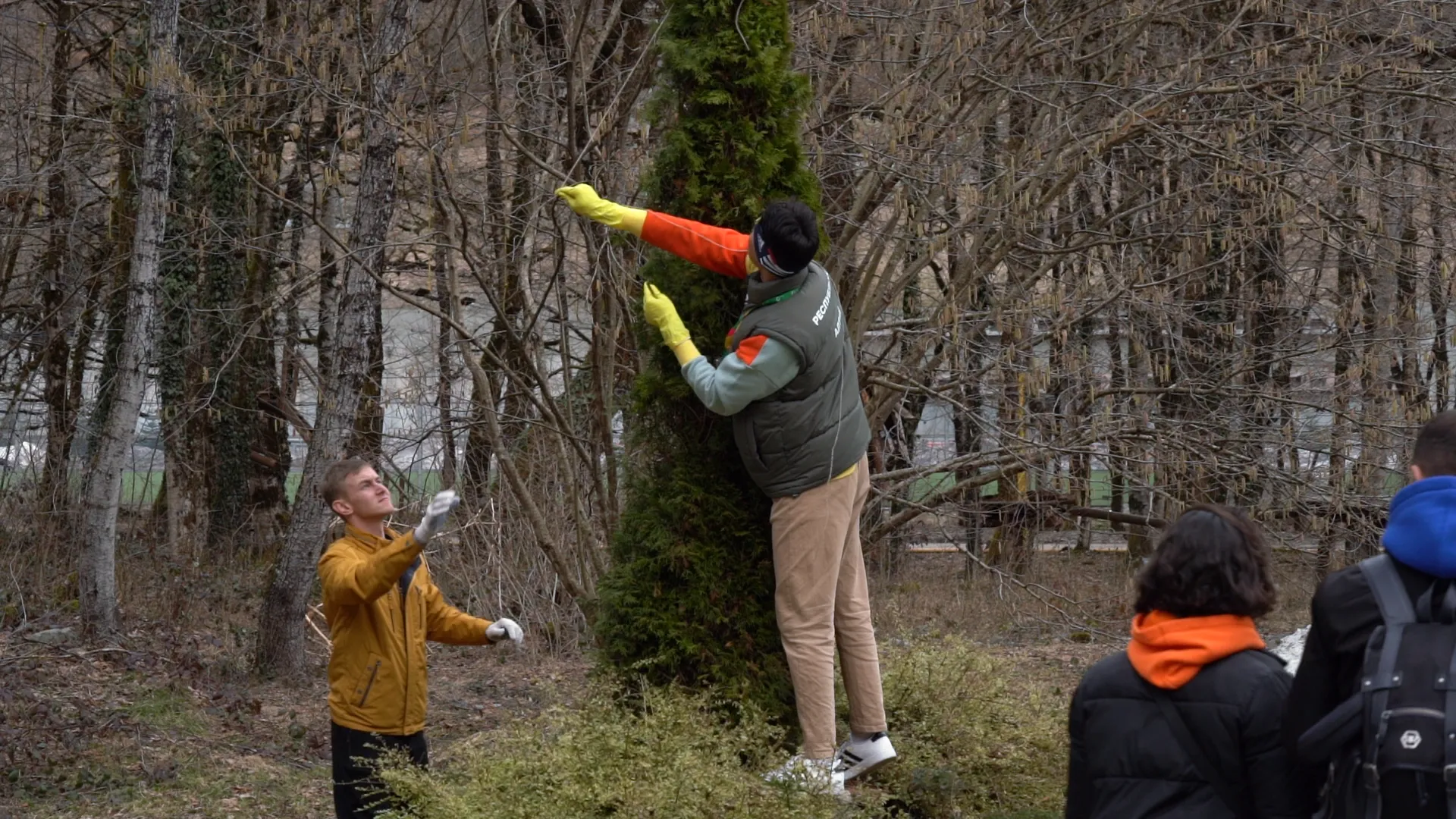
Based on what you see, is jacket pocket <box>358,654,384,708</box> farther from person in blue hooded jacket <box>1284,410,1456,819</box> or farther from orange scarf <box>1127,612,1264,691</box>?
person in blue hooded jacket <box>1284,410,1456,819</box>

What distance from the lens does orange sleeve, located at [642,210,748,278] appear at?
5.59 meters

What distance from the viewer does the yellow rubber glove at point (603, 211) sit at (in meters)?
5.59

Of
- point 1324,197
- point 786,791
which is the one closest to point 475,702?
point 786,791

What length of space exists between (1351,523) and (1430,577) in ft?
24.5

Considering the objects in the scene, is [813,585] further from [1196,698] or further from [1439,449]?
[1439,449]

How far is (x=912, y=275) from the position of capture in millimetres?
9562

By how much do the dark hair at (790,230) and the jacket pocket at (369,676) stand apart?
1999 mm

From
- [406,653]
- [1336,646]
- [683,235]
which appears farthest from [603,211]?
[1336,646]

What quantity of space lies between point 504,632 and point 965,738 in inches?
99.1

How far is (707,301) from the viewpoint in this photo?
19.3 feet

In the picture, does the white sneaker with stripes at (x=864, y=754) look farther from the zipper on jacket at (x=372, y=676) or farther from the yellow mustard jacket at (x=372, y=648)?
the zipper on jacket at (x=372, y=676)

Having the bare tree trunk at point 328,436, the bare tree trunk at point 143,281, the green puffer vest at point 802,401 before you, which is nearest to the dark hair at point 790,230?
the green puffer vest at point 802,401

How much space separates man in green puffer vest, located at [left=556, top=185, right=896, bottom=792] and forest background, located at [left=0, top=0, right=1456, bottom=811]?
1.96 metres

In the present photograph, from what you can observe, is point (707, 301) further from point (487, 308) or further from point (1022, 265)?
point (487, 308)
